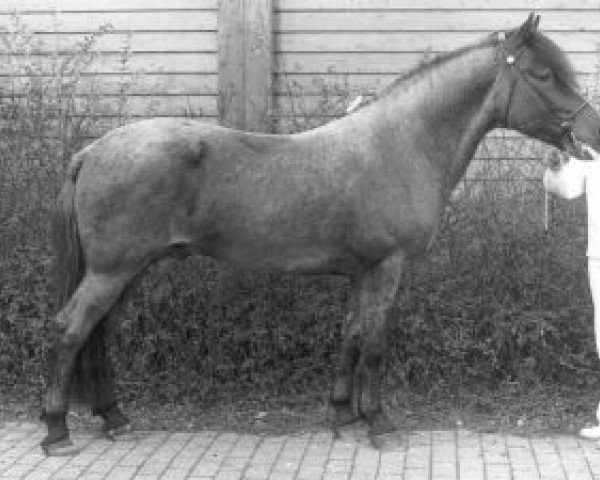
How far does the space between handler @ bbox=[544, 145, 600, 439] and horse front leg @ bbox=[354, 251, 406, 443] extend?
104 cm

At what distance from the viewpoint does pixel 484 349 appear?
249 inches

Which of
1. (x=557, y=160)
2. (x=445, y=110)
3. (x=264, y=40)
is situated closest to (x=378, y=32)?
(x=264, y=40)

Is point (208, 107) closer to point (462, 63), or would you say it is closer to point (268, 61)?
point (268, 61)

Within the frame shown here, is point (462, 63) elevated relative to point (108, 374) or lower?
elevated

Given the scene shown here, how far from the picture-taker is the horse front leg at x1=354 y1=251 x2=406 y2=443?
5285mm

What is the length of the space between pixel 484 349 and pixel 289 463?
1.76m

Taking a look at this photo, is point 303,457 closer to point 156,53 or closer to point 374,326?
point 374,326

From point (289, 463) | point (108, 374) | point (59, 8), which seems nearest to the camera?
point (289, 463)

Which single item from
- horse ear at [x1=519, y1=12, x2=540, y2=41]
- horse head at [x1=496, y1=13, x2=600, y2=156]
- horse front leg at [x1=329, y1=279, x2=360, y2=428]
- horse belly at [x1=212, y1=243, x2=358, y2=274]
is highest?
horse ear at [x1=519, y1=12, x2=540, y2=41]

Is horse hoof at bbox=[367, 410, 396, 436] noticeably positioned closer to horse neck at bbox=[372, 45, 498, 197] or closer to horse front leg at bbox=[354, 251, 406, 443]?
horse front leg at bbox=[354, 251, 406, 443]

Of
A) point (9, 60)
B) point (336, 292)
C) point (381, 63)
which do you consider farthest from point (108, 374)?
point (381, 63)

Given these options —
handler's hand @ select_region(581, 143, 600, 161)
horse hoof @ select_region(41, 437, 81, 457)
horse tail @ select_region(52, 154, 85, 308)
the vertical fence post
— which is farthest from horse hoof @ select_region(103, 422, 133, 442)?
handler's hand @ select_region(581, 143, 600, 161)

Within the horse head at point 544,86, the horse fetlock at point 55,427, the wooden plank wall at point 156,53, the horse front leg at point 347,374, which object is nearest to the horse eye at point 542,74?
the horse head at point 544,86

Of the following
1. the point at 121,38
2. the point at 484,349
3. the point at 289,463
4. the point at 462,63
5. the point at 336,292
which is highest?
the point at 121,38
